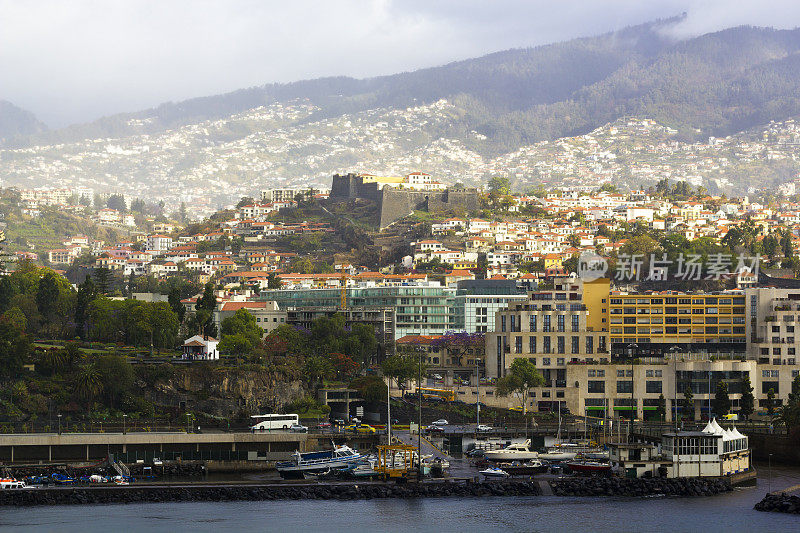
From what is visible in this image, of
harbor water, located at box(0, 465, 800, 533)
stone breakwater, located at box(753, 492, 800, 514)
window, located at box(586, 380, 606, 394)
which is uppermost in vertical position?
window, located at box(586, 380, 606, 394)

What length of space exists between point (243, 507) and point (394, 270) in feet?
365

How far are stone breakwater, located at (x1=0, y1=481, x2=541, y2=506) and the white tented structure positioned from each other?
7512mm

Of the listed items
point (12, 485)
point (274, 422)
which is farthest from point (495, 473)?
point (12, 485)

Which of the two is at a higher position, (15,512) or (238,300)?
(238,300)

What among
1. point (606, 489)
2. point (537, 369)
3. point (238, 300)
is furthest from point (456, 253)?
point (606, 489)

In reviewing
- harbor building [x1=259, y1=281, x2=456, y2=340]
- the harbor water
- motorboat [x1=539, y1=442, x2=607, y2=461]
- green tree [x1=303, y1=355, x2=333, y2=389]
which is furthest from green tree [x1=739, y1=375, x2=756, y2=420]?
harbor building [x1=259, y1=281, x2=456, y2=340]

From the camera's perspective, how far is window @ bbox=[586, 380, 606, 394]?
324 ft

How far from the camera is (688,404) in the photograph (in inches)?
3765

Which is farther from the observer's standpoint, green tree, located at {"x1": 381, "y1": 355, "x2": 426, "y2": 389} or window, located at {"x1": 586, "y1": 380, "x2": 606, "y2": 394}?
green tree, located at {"x1": 381, "y1": 355, "x2": 426, "y2": 389}

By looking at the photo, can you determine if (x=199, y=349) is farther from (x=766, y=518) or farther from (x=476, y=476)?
(x=766, y=518)

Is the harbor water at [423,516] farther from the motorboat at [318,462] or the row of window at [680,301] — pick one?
the row of window at [680,301]

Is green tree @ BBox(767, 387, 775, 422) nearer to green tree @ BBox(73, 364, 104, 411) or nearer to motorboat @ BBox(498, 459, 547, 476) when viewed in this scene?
motorboat @ BBox(498, 459, 547, 476)

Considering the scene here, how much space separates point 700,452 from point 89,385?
1528 inches

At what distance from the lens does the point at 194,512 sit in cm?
6419
